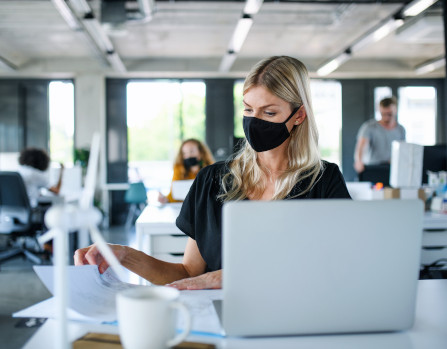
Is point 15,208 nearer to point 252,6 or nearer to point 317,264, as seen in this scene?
point 252,6

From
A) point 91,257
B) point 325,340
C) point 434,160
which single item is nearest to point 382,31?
point 434,160

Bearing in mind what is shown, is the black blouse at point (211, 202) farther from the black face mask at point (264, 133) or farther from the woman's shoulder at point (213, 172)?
the black face mask at point (264, 133)

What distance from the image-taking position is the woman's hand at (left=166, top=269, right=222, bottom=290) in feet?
3.76

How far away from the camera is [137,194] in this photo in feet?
23.5

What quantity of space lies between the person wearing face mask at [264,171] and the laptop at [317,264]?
614 millimetres

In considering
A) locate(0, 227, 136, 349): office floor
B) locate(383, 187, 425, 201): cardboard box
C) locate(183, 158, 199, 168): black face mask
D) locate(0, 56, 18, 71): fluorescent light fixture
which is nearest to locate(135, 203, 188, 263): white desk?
locate(0, 227, 136, 349): office floor

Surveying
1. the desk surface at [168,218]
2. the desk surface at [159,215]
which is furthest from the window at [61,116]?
the desk surface at [168,218]

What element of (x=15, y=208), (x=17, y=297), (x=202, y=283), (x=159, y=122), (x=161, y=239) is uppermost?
(x=159, y=122)

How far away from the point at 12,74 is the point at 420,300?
8.78m

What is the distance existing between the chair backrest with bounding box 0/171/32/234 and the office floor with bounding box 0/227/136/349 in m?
0.45

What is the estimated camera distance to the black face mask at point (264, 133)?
56.2 inches

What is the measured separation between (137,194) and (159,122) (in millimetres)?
1990

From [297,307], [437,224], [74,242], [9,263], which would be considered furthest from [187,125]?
[297,307]

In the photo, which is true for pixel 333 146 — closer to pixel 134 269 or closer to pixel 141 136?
pixel 141 136
